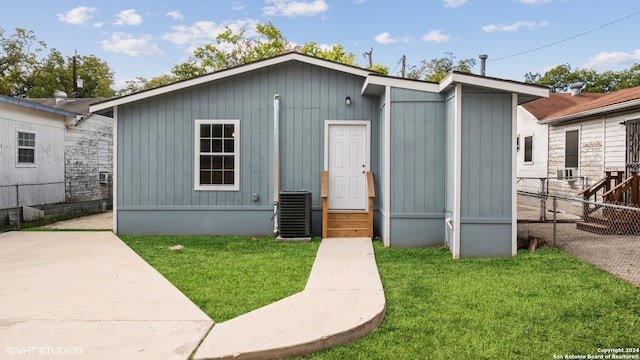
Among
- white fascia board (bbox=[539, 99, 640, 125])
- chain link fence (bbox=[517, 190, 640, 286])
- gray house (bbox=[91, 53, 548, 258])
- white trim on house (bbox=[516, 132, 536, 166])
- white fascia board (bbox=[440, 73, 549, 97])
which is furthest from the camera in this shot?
white trim on house (bbox=[516, 132, 536, 166])

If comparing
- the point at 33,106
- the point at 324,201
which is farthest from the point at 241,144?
the point at 33,106

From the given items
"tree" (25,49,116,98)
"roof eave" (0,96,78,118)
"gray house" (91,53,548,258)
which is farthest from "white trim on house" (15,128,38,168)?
"tree" (25,49,116,98)

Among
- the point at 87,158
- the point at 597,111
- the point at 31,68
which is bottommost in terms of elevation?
the point at 87,158

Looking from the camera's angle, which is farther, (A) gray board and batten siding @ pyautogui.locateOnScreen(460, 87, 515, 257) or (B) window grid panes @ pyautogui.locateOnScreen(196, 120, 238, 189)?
(B) window grid panes @ pyautogui.locateOnScreen(196, 120, 238, 189)

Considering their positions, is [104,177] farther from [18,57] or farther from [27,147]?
[18,57]

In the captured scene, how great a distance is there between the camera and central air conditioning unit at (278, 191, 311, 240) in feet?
27.0

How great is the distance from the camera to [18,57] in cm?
3338

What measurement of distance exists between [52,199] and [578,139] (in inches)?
549

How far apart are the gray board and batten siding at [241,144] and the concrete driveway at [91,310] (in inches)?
82.5

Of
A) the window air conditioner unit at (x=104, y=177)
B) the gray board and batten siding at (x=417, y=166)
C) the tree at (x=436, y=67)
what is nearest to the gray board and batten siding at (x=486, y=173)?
the gray board and batten siding at (x=417, y=166)

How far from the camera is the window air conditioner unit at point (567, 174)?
1219 centimetres

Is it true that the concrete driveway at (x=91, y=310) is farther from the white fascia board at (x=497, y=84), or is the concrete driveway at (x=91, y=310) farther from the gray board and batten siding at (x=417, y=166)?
the white fascia board at (x=497, y=84)

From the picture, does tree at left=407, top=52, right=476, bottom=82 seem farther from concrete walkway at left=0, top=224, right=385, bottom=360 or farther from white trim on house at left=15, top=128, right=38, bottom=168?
concrete walkway at left=0, top=224, right=385, bottom=360

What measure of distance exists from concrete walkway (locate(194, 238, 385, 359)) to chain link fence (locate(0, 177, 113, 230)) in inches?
290
